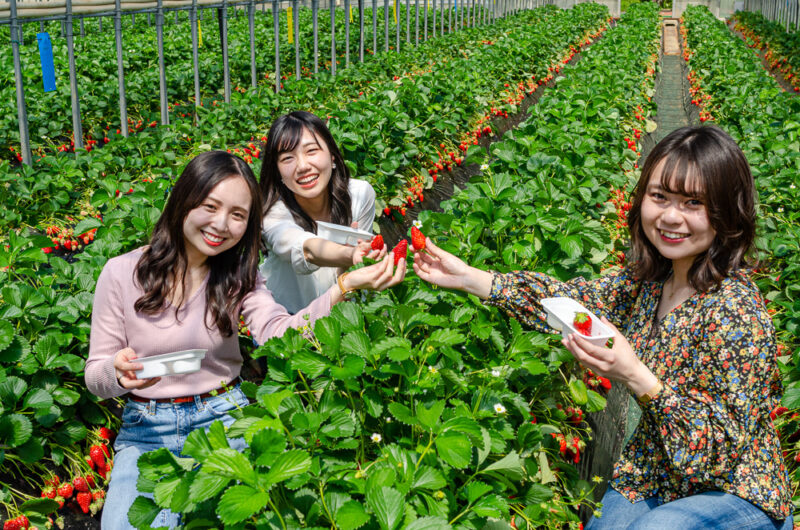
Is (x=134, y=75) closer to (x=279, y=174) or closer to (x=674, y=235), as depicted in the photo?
(x=279, y=174)

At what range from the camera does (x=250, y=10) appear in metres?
9.30

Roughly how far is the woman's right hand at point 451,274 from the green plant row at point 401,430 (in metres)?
0.08

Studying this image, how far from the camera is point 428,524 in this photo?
55.4 inches

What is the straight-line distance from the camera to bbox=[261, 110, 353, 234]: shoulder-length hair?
3090 millimetres

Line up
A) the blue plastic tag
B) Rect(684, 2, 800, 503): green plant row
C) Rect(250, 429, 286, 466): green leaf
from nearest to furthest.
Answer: Rect(250, 429, 286, 466): green leaf, Rect(684, 2, 800, 503): green plant row, the blue plastic tag

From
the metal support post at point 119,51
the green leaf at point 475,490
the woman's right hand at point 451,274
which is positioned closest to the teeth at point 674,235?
the woman's right hand at point 451,274

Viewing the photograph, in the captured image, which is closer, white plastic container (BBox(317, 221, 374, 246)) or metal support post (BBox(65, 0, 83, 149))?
white plastic container (BBox(317, 221, 374, 246))

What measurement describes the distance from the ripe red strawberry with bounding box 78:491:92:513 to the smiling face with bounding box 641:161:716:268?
203cm

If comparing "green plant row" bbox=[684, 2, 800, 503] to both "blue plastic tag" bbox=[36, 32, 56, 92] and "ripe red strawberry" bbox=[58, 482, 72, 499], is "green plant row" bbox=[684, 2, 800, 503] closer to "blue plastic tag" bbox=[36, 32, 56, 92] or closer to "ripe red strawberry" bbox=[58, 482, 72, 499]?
"ripe red strawberry" bbox=[58, 482, 72, 499]

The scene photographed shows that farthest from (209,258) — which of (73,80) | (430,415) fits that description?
(73,80)

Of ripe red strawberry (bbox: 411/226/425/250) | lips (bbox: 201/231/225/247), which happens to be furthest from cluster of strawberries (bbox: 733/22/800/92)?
lips (bbox: 201/231/225/247)

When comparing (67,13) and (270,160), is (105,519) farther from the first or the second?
(67,13)

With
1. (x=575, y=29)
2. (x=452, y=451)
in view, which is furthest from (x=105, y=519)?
(x=575, y=29)

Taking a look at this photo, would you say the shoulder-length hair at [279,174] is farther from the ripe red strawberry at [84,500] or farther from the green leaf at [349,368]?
the green leaf at [349,368]
